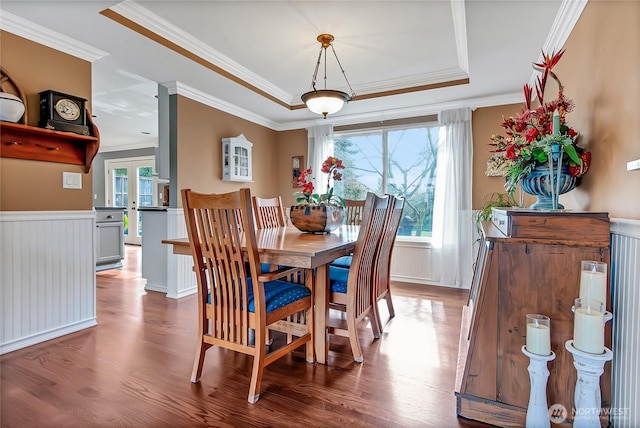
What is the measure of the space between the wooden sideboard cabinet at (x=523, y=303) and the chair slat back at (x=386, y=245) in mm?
947

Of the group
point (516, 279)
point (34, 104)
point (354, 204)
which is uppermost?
point (34, 104)

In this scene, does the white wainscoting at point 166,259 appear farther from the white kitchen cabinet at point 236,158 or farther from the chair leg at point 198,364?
the chair leg at point 198,364

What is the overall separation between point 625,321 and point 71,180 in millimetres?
3512

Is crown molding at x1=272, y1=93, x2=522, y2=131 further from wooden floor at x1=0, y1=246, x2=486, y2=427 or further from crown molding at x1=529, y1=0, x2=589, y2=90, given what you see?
wooden floor at x1=0, y1=246, x2=486, y2=427

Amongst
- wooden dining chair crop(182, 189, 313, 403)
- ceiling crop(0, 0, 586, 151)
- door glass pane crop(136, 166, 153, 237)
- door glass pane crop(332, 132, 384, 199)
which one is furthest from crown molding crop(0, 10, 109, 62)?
door glass pane crop(136, 166, 153, 237)

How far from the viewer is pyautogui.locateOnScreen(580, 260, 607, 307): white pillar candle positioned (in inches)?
46.3

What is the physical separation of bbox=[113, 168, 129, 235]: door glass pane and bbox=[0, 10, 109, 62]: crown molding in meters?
5.62

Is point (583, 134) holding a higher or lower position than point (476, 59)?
lower

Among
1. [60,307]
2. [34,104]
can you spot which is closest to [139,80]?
[34,104]

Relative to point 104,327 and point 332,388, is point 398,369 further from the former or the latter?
point 104,327

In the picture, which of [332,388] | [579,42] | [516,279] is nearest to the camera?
[516,279]

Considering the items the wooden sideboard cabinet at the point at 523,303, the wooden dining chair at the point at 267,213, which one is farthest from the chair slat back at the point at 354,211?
the wooden sideboard cabinet at the point at 523,303

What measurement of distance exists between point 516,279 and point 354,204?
218 cm

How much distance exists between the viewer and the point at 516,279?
1392mm
